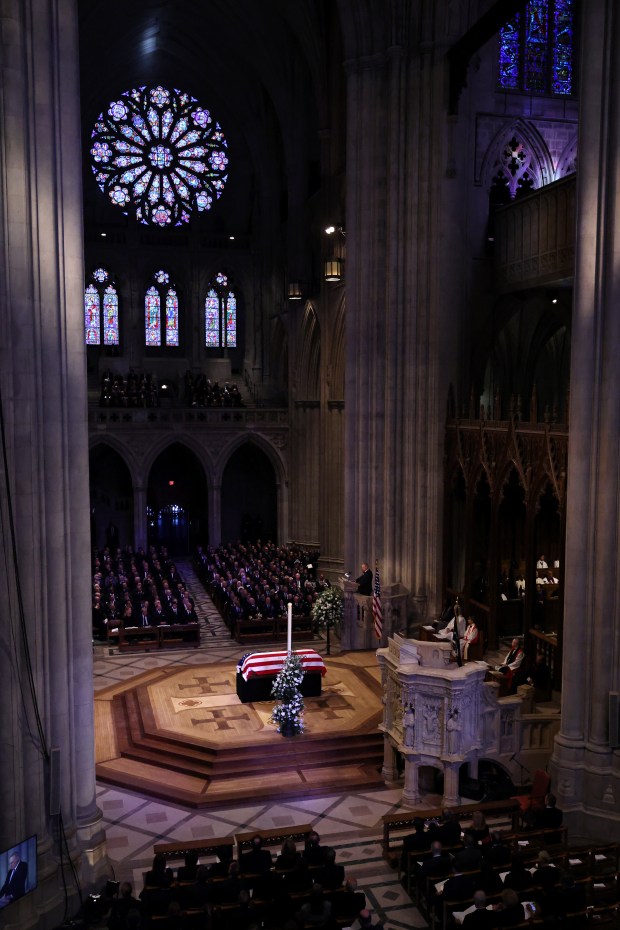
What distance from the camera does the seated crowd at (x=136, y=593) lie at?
22.4 metres

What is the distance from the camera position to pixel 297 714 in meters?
14.9

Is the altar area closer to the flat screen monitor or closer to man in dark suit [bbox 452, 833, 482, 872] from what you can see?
man in dark suit [bbox 452, 833, 482, 872]

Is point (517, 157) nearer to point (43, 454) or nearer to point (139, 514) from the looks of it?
point (43, 454)

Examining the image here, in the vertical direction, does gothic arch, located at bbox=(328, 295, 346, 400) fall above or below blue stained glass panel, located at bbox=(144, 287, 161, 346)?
below

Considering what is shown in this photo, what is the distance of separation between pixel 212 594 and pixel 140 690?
997 cm

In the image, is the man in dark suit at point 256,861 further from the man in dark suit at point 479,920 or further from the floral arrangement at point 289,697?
the floral arrangement at point 289,697

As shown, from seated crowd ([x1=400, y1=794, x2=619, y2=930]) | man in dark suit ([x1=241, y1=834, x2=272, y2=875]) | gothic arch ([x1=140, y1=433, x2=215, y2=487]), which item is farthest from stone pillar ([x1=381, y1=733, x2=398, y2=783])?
gothic arch ([x1=140, y1=433, x2=215, y2=487])

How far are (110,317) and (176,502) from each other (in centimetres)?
823

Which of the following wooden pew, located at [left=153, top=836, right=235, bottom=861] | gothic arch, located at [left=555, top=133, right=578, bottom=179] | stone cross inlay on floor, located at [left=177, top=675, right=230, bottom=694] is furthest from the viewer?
gothic arch, located at [left=555, top=133, right=578, bottom=179]

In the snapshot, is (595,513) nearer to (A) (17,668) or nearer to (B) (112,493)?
(A) (17,668)

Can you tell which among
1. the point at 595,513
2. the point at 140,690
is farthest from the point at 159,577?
the point at 595,513

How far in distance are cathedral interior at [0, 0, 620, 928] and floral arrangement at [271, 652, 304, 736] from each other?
4.18 meters

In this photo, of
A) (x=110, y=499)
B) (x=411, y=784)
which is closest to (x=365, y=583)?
(x=411, y=784)

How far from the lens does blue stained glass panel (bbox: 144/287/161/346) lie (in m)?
38.1
